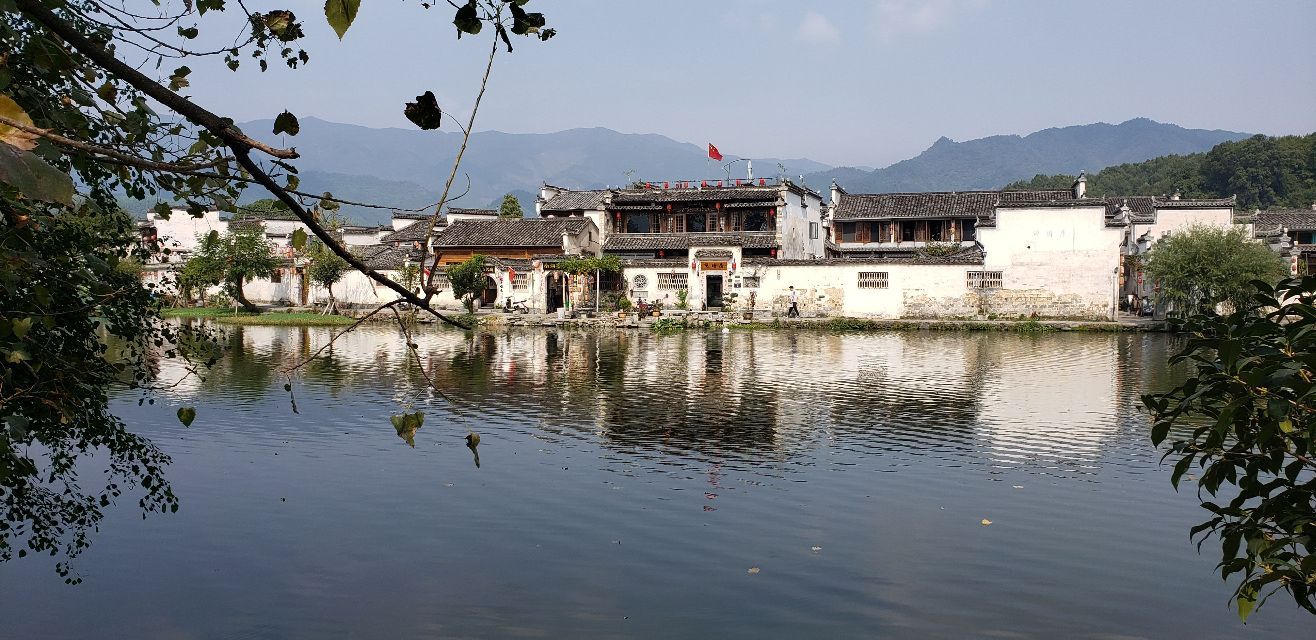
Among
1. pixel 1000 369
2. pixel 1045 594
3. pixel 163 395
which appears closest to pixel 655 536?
pixel 1045 594

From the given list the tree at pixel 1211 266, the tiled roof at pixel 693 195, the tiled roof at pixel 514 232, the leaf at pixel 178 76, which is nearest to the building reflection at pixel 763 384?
the tree at pixel 1211 266

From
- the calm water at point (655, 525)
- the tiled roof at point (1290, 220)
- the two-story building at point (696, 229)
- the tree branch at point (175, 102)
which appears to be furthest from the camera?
the tiled roof at point (1290, 220)

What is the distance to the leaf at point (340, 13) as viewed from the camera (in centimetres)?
237

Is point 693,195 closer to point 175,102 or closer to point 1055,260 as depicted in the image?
point 1055,260

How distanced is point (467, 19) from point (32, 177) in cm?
123

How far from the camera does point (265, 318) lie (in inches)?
1651

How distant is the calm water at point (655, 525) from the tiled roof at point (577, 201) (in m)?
29.3

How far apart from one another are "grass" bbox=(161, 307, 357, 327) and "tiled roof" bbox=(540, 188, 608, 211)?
12030 mm

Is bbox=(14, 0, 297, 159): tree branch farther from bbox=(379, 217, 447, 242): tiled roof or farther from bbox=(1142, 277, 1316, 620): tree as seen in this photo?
bbox=(379, 217, 447, 242): tiled roof

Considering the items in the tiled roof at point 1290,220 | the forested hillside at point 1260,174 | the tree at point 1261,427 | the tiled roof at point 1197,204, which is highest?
the forested hillside at point 1260,174

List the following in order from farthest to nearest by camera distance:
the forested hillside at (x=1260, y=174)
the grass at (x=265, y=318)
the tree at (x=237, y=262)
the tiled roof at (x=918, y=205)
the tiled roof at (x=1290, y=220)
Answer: the forested hillside at (x=1260, y=174), the tiled roof at (x=918, y=205), the tiled roof at (x=1290, y=220), the tree at (x=237, y=262), the grass at (x=265, y=318)

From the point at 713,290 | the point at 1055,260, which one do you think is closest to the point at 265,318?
the point at 713,290

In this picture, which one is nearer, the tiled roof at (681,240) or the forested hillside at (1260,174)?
the tiled roof at (681,240)

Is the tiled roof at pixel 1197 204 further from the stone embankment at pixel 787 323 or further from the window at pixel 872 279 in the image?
the window at pixel 872 279
